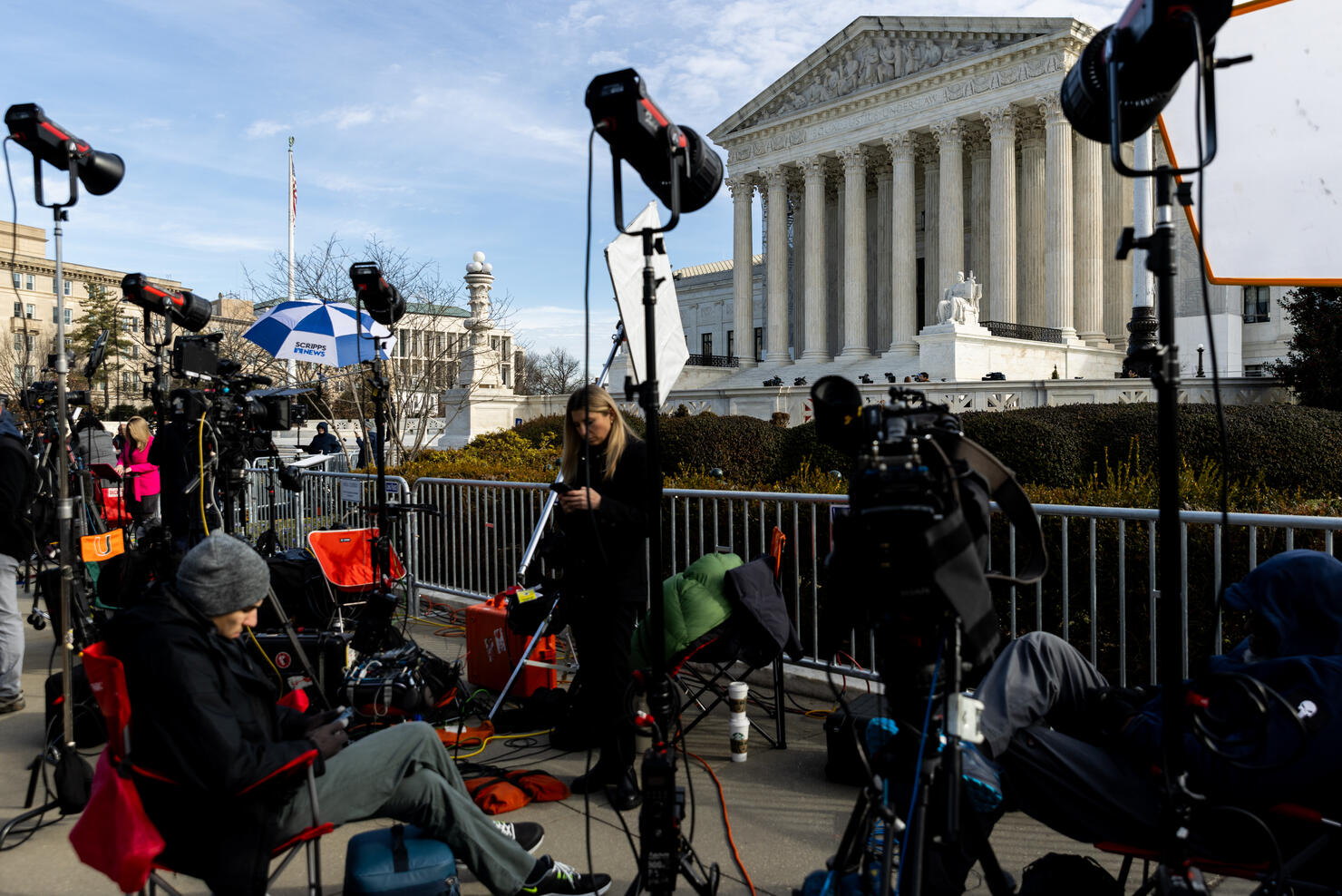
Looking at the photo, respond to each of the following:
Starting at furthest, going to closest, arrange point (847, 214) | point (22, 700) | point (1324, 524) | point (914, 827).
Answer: point (847, 214), point (22, 700), point (1324, 524), point (914, 827)

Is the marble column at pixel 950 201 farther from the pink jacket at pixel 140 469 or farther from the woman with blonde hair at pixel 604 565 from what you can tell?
the woman with blonde hair at pixel 604 565

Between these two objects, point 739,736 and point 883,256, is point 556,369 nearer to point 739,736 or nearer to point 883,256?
point 883,256

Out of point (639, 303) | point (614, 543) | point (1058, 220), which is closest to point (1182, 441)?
point (639, 303)

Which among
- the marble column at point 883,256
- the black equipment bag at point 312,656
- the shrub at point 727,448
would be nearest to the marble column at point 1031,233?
the marble column at point 883,256

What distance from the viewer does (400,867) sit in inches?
123

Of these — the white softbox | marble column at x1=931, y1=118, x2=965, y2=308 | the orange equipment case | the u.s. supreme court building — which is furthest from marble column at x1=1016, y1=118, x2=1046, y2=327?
the white softbox

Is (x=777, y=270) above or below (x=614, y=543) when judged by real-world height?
above

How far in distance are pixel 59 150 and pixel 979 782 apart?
16.4 feet

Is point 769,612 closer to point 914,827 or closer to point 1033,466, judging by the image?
point 914,827

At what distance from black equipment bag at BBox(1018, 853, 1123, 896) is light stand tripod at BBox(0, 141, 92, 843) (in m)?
3.73

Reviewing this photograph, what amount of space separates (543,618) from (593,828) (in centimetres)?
149

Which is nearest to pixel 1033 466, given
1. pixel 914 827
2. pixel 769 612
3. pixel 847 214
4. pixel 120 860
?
pixel 769 612

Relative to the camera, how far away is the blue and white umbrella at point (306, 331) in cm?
1000

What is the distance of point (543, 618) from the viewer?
530 cm
